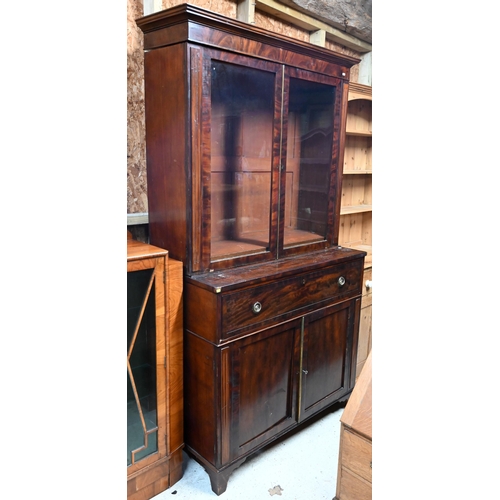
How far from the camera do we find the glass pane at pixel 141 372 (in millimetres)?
1535

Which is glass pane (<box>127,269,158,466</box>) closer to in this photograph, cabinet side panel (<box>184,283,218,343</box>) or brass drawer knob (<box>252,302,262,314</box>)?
cabinet side panel (<box>184,283,218,343</box>)

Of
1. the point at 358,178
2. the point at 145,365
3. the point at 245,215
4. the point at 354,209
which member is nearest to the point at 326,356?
the point at 245,215

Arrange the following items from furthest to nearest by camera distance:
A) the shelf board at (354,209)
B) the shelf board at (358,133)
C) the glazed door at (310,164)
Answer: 1. the shelf board at (354,209)
2. the shelf board at (358,133)
3. the glazed door at (310,164)

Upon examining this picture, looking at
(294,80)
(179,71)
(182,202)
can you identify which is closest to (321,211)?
(294,80)

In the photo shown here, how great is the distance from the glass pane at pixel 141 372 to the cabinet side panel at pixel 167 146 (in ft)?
0.71

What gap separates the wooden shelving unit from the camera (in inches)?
108

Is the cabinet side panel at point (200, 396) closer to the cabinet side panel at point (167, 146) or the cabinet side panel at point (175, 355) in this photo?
the cabinet side panel at point (175, 355)

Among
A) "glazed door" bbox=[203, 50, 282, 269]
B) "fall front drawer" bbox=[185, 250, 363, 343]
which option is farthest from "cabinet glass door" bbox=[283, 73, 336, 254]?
"fall front drawer" bbox=[185, 250, 363, 343]

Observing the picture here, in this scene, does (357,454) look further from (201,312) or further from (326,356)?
(326,356)

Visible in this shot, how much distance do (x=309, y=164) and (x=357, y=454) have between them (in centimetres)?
147

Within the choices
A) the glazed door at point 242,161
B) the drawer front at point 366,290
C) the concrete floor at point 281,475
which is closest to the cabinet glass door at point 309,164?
the glazed door at point 242,161

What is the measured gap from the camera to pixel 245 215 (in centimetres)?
190
